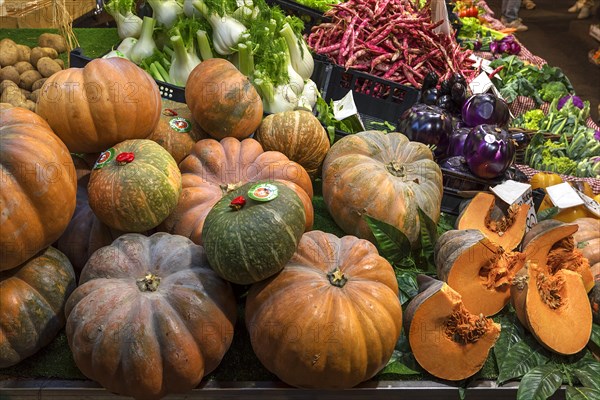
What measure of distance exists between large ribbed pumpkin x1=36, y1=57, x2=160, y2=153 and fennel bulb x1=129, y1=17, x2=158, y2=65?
1.18m

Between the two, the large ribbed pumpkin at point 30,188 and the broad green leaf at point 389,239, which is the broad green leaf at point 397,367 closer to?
the broad green leaf at point 389,239

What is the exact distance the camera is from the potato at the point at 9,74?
11.5ft

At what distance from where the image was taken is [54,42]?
4.06 m

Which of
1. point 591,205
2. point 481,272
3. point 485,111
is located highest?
point 485,111

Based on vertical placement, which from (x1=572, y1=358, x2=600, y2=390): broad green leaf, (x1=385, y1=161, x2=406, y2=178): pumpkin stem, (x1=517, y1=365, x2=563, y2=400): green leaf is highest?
(x1=385, y1=161, x2=406, y2=178): pumpkin stem

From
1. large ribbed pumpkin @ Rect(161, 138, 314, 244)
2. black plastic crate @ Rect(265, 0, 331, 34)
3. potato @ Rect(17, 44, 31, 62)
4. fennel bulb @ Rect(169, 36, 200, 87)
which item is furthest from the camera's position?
black plastic crate @ Rect(265, 0, 331, 34)

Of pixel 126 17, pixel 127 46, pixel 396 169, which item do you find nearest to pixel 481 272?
pixel 396 169

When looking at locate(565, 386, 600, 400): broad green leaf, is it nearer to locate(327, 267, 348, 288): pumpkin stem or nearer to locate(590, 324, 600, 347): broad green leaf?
locate(590, 324, 600, 347): broad green leaf

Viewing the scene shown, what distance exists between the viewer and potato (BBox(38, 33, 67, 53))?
13.3 ft

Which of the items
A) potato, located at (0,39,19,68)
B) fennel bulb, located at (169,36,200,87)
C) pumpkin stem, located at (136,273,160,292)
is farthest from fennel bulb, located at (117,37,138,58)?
pumpkin stem, located at (136,273,160,292)

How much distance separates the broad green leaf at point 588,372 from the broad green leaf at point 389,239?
806mm

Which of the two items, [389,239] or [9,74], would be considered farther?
[9,74]

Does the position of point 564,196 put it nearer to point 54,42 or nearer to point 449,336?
point 449,336

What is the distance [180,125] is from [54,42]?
2282 millimetres
